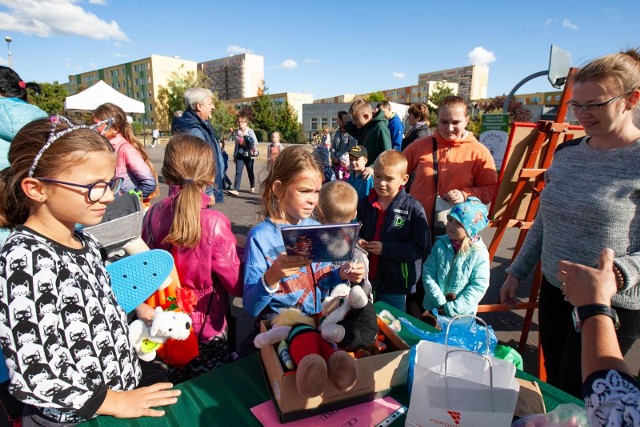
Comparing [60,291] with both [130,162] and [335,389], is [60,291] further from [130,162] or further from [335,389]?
[130,162]

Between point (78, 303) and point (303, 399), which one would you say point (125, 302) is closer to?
point (78, 303)

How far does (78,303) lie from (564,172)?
83.1 inches

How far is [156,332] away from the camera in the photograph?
1.58 meters

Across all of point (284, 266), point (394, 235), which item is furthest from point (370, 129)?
point (284, 266)

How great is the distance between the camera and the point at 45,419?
44.2 inches

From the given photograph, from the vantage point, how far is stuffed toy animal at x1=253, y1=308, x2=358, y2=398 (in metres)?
1.03

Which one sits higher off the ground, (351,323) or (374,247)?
(351,323)

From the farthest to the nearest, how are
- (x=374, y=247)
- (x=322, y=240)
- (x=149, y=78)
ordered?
(x=149, y=78), (x=374, y=247), (x=322, y=240)

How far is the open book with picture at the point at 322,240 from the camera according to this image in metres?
1.13

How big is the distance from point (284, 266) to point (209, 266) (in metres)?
0.73

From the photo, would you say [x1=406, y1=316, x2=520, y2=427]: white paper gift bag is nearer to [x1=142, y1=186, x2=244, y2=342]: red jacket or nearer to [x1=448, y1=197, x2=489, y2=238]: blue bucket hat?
[x1=142, y1=186, x2=244, y2=342]: red jacket

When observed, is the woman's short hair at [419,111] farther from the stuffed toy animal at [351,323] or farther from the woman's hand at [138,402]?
the woman's hand at [138,402]

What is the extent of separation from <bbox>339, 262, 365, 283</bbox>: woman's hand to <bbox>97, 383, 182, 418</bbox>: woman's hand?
0.73 metres

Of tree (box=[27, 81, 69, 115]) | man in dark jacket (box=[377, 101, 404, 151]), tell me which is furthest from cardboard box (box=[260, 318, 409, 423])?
tree (box=[27, 81, 69, 115])
